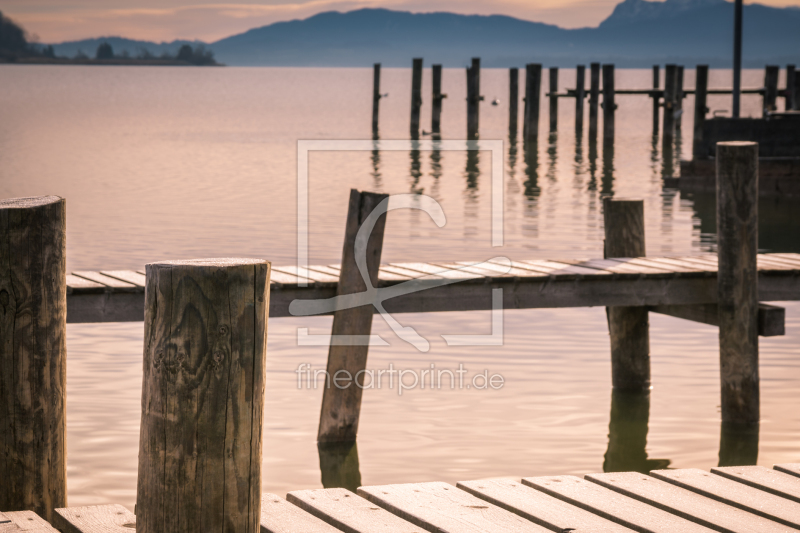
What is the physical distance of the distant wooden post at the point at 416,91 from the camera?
32219 millimetres

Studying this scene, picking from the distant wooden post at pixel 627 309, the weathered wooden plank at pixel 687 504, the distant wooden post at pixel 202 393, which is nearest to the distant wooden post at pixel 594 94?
the distant wooden post at pixel 627 309

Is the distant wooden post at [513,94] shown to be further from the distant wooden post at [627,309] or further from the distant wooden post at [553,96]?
the distant wooden post at [627,309]

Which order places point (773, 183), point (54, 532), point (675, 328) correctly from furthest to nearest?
point (773, 183)
point (675, 328)
point (54, 532)

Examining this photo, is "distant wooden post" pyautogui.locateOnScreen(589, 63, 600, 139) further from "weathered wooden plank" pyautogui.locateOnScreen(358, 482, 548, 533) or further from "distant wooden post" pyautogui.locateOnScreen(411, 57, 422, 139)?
"weathered wooden plank" pyautogui.locateOnScreen(358, 482, 548, 533)

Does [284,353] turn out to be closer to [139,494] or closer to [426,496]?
[426,496]

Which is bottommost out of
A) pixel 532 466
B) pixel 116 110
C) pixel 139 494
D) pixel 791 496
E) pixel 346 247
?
pixel 532 466

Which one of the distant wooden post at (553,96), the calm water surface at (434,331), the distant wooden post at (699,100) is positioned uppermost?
the distant wooden post at (553,96)

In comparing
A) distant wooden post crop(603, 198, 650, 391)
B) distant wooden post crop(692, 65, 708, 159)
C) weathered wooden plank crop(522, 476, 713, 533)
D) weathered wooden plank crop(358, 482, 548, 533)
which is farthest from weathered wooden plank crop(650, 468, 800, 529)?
distant wooden post crop(692, 65, 708, 159)

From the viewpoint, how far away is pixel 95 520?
11.2 feet

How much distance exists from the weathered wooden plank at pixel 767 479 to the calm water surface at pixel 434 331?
2.31 m

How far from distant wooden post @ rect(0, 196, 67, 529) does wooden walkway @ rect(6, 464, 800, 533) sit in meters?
0.32

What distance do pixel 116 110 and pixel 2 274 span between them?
63.5m

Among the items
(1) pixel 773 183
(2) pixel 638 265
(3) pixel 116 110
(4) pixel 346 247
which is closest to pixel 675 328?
(2) pixel 638 265

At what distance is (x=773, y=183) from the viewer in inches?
682
